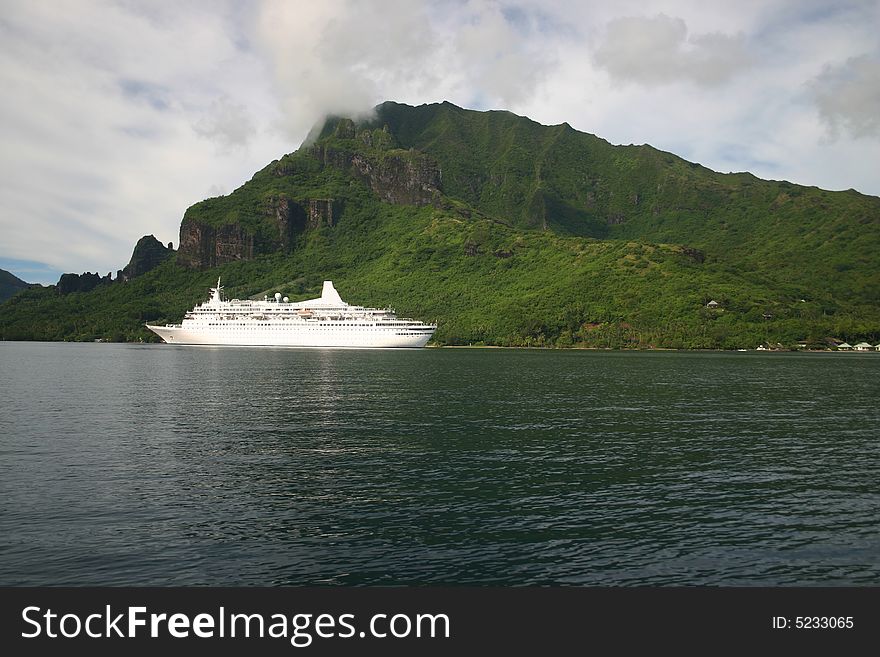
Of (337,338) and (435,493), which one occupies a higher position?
(337,338)

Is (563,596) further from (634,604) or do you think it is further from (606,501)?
(606,501)

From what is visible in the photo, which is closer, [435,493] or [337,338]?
[435,493]

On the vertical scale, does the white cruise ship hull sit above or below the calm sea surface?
above

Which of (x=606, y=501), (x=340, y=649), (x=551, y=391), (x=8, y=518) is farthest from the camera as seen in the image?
(x=551, y=391)

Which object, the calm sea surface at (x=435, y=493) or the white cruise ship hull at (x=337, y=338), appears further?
the white cruise ship hull at (x=337, y=338)

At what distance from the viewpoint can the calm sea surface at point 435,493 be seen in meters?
18.2

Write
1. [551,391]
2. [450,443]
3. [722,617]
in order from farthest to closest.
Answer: [551,391] → [450,443] → [722,617]

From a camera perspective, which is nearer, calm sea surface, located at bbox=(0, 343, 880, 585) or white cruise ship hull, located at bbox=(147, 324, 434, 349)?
calm sea surface, located at bbox=(0, 343, 880, 585)

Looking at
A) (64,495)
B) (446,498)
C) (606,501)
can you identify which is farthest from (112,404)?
(606,501)

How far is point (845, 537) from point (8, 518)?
2816cm

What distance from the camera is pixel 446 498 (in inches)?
992

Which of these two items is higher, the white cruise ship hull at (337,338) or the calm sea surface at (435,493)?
the white cruise ship hull at (337,338)

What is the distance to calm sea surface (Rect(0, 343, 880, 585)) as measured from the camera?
1825 cm

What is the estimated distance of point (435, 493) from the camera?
26.0 metres
